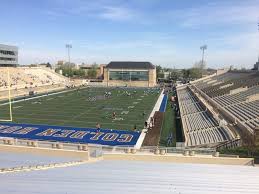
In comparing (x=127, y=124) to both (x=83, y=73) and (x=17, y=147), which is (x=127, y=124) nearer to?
(x=17, y=147)

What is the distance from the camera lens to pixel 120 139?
997 inches

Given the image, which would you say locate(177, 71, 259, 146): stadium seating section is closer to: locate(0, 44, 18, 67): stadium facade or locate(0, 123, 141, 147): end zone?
locate(0, 123, 141, 147): end zone

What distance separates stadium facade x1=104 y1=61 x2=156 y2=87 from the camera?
88.4 m

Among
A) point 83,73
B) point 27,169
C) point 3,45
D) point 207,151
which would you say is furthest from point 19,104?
point 83,73

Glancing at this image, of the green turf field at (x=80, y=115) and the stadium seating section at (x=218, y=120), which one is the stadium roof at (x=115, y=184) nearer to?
the stadium seating section at (x=218, y=120)

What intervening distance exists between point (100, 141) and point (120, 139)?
1673mm

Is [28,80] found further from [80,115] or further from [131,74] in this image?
[80,115]

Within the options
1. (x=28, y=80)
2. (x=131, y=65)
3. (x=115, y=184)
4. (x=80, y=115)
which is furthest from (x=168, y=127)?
(x=131, y=65)

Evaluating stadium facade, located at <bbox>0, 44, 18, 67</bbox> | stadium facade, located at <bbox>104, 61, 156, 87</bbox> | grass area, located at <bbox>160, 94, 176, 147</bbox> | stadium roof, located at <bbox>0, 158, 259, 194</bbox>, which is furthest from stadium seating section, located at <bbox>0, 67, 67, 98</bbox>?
stadium roof, located at <bbox>0, 158, 259, 194</bbox>

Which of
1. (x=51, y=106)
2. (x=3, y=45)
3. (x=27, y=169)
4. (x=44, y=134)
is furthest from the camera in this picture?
(x=3, y=45)

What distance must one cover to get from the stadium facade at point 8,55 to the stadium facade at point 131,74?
83.2 feet

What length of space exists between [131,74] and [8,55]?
3281 cm

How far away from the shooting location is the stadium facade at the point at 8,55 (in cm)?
8484

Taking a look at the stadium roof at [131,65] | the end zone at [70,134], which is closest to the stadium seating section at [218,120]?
the end zone at [70,134]
